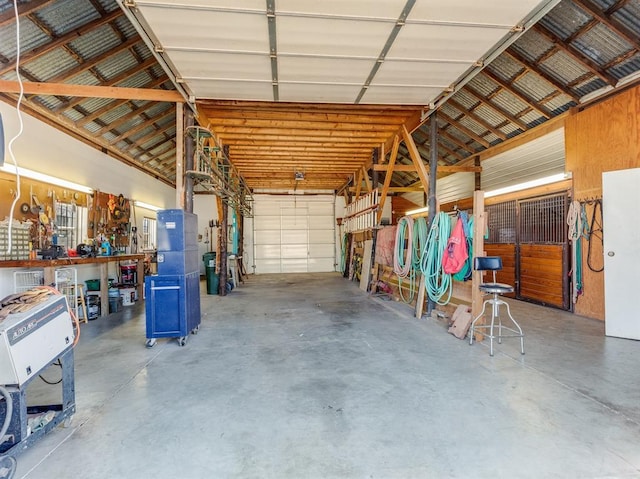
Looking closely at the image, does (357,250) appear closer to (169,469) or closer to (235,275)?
(235,275)

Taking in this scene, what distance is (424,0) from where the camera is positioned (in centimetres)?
302

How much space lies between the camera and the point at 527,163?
7.36m

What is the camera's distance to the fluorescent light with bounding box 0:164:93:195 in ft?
16.3

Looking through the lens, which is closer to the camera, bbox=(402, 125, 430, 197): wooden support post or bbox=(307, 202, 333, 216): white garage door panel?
bbox=(402, 125, 430, 197): wooden support post

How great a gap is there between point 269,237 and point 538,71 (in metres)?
10.2

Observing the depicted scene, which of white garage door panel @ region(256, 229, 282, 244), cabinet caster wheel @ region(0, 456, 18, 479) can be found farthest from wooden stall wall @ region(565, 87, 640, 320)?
white garage door panel @ region(256, 229, 282, 244)

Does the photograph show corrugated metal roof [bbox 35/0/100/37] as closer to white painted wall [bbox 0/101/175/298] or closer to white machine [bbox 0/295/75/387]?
white painted wall [bbox 0/101/175/298]

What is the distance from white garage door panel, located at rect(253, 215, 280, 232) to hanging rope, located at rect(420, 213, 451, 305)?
9081mm

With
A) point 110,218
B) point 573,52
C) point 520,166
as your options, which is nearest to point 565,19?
point 573,52

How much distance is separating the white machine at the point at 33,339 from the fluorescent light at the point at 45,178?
13.3 feet

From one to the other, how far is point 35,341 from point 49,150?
221 inches

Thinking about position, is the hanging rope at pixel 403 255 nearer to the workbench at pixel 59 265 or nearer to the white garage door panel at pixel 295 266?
the workbench at pixel 59 265

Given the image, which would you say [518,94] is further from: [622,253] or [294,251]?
[294,251]

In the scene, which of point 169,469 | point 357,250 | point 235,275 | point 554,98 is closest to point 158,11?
point 169,469
